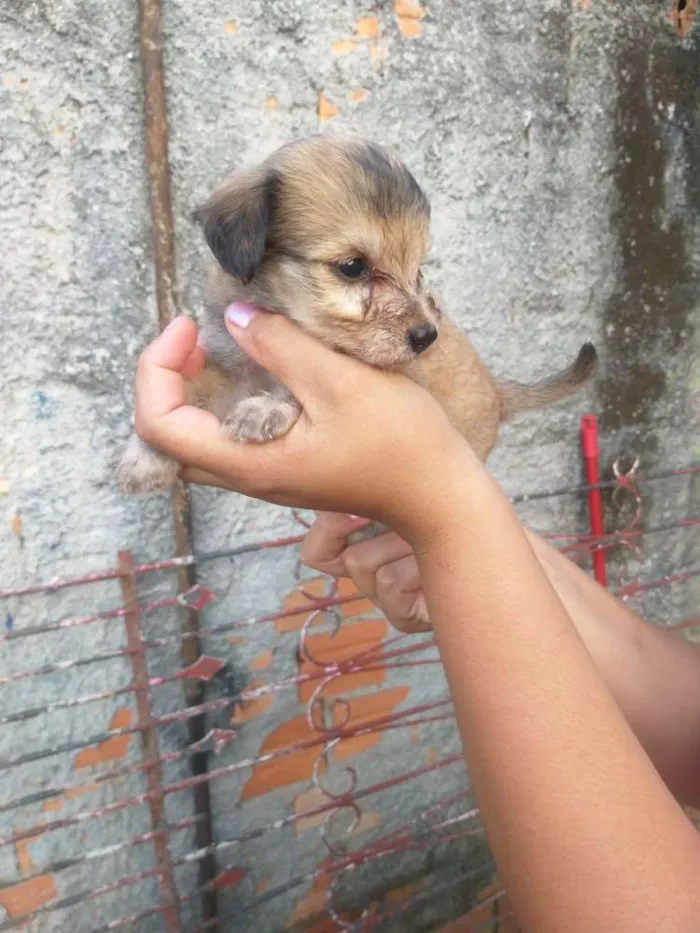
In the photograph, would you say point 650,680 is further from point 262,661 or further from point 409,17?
point 409,17

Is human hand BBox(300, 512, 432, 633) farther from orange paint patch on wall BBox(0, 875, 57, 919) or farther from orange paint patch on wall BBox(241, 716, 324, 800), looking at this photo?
orange paint patch on wall BBox(0, 875, 57, 919)

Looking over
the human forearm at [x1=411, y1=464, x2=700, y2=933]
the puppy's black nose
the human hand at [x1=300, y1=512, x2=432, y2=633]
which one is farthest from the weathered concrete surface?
the human forearm at [x1=411, y1=464, x2=700, y2=933]

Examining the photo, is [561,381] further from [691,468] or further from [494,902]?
[494,902]

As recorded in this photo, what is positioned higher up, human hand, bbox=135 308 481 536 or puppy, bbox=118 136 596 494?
puppy, bbox=118 136 596 494

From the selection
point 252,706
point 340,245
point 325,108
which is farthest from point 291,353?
point 252,706

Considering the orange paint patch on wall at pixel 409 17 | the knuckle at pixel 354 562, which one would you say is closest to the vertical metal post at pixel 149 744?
the knuckle at pixel 354 562

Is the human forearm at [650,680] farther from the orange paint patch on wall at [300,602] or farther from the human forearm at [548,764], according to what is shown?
the orange paint patch on wall at [300,602]

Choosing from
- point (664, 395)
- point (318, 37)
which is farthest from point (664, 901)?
point (664, 395)
